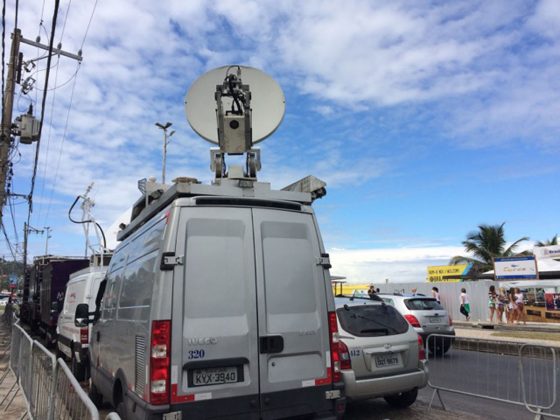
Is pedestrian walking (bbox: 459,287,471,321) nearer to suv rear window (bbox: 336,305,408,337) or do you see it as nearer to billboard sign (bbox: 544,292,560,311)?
billboard sign (bbox: 544,292,560,311)

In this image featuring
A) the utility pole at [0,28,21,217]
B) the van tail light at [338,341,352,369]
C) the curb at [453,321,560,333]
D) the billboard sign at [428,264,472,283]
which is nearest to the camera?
the van tail light at [338,341,352,369]

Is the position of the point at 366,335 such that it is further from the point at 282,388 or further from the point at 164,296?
the point at 164,296

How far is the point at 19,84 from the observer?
16.5 m

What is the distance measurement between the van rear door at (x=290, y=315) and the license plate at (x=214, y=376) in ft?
0.85

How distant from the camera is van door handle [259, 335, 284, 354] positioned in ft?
12.9

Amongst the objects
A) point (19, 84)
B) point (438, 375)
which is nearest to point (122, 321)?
point (438, 375)

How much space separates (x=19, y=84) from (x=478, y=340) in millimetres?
17337

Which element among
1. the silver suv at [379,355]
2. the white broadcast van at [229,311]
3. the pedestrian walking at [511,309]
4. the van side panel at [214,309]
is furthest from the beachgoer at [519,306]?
the van side panel at [214,309]

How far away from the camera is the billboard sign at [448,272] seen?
41088 millimetres

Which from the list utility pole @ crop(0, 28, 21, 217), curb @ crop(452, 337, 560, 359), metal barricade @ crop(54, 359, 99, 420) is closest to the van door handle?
metal barricade @ crop(54, 359, 99, 420)

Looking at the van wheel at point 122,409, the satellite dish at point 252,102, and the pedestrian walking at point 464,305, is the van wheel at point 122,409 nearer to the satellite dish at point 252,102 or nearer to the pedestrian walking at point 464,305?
the satellite dish at point 252,102

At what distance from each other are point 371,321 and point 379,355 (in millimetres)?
529

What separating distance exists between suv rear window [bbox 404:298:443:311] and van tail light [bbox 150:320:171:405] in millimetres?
9714

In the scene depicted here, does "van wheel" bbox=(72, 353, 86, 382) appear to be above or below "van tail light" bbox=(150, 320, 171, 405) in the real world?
below
